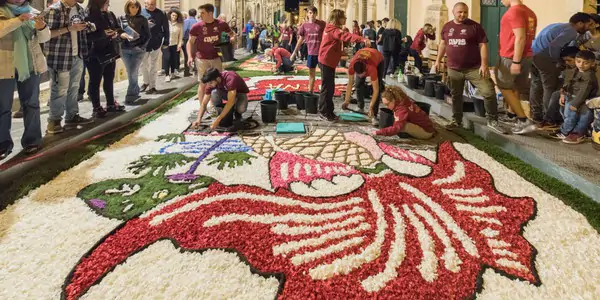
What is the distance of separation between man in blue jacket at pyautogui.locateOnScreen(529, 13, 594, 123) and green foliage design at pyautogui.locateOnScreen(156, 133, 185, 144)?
4181mm

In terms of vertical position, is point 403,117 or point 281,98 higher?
point 281,98

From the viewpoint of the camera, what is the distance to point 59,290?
2.04 metres

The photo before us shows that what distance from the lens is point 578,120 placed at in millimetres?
4285

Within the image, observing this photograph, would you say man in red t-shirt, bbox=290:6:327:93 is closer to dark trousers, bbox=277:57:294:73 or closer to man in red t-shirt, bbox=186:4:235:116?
man in red t-shirt, bbox=186:4:235:116

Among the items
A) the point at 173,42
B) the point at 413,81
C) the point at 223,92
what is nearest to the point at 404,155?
the point at 223,92

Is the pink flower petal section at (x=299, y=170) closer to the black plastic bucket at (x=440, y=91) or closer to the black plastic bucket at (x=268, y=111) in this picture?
the black plastic bucket at (x=268, y=111)

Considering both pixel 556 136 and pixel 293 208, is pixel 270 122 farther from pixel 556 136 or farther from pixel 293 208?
pixel 556 136

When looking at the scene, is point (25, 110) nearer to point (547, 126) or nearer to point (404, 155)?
point (404, 155)

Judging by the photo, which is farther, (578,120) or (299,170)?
(578,120)

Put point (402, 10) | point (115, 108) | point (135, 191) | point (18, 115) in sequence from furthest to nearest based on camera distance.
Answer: point (402, 10)
point (115, 108)
point (18, 115)
point (135, 191)

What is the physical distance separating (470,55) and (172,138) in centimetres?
357

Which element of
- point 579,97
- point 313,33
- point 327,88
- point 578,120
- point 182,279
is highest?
point 313,33

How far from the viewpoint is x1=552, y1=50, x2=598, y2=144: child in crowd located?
4.11 meters

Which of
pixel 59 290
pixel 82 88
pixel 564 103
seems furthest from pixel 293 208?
pixel 82 88
